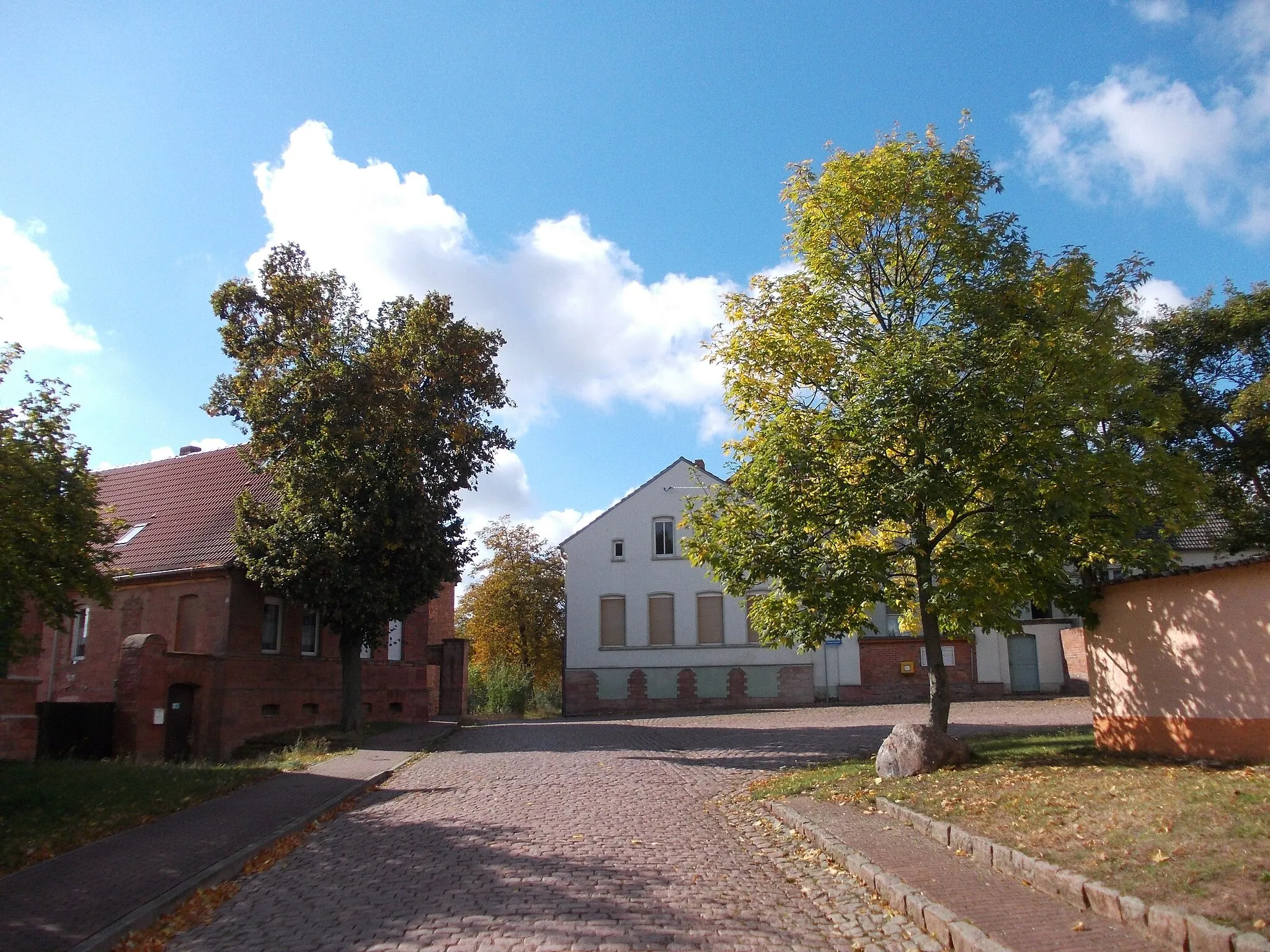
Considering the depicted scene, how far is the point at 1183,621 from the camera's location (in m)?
12.1

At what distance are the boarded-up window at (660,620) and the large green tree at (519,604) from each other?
1348cm

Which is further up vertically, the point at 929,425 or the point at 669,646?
the point at 929,425

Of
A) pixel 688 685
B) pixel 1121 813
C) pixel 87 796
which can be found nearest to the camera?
pixel 1121 813

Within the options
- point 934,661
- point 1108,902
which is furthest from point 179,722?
point 1108,902

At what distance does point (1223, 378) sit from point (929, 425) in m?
13.9

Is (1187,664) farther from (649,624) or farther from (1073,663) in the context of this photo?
(649,624)

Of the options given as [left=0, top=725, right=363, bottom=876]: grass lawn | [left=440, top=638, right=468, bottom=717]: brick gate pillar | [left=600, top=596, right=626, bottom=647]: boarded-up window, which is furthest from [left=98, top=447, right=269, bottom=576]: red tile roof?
[left=600, top=596, right=626, bottom=647]: boarded-up window

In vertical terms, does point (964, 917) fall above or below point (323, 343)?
below

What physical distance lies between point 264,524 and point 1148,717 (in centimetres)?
2176

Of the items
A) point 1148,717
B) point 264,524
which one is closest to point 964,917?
point 1148,717

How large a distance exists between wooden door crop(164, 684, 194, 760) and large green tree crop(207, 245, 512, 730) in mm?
3313

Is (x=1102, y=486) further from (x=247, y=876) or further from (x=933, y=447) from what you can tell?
(x=247, y=876)

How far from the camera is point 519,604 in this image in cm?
5284

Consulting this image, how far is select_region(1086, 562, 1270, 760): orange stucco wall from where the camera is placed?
36.0 ft
